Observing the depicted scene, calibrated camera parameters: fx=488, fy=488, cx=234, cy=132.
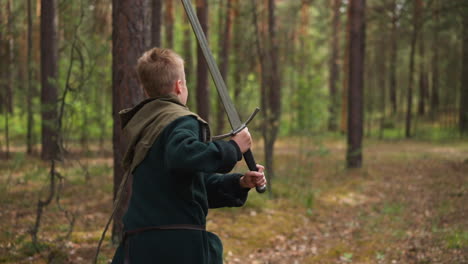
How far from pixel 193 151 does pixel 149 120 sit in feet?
1.20

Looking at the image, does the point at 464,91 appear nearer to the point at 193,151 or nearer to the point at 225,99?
the point at 225,99

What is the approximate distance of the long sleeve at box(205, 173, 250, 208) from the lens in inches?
113

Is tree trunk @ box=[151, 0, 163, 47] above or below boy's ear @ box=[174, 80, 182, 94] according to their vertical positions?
above

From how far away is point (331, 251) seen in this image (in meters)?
7.15

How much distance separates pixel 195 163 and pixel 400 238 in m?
6.14

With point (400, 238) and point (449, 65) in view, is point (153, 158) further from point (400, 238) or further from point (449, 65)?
point (449, 65)

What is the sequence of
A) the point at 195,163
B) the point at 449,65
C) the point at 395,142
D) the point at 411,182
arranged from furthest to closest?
1. the point at 449,65
2. the point at 395,142
3. the point at 411,182
4. the point at 195,163

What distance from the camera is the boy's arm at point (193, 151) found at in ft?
7.41

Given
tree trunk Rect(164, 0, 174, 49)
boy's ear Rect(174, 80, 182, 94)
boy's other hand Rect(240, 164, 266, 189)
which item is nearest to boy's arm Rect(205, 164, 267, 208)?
boy's other hand Rect(240, 164, 266, 189)

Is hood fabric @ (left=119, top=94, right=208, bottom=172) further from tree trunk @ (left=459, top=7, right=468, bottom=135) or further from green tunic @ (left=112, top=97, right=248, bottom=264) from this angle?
tree trunk @ (left=459, top=7, right=468, bottom=135)

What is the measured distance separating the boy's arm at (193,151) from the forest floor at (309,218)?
4.01m

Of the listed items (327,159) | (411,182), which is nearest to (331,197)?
(411,182)

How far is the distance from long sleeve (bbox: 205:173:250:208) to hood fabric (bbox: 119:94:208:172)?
0.48 meters

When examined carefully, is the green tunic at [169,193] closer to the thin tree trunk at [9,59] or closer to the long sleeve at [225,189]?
the long sleeve at [225,189]
